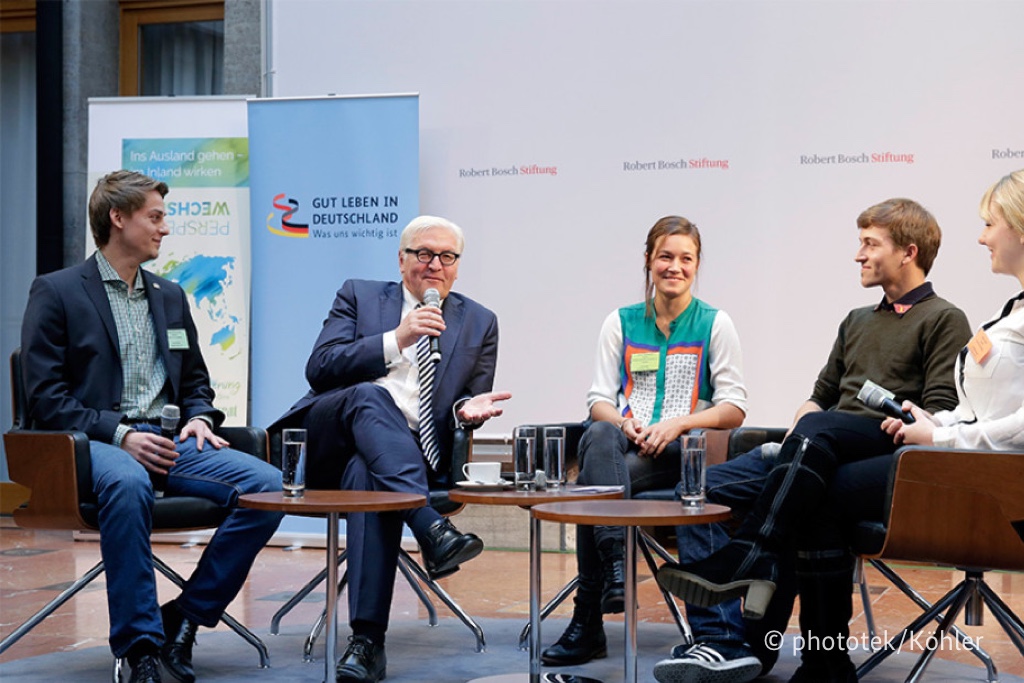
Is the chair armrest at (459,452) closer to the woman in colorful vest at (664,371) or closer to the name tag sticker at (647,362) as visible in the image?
the woman in colorful vest at (664,371)

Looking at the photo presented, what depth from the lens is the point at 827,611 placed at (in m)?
3.02

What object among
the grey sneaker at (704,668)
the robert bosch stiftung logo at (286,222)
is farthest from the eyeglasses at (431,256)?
the robert bosch stiftung logo at (286,222)

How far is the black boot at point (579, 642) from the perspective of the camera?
11.6 feet

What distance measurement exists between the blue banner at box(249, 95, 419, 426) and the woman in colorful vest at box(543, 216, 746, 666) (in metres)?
1.88

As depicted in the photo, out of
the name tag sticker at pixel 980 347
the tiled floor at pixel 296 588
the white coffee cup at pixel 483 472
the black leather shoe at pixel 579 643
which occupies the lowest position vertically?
the tiled floor at pixel 296 588

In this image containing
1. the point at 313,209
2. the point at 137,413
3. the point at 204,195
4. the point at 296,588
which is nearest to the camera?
the point at 137,413

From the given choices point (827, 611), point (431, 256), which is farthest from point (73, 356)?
point (827, 611)

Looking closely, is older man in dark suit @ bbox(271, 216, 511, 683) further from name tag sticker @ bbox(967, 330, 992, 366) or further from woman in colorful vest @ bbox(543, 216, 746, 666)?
name tag sticker @ bbox(967, 330, 992, 366)

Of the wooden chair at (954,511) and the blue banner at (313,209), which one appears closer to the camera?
the wooden chair at (954,511)

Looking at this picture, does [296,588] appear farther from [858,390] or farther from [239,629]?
[858,390]

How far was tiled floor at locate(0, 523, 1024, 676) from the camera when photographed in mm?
3936

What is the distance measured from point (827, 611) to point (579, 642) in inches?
32.1

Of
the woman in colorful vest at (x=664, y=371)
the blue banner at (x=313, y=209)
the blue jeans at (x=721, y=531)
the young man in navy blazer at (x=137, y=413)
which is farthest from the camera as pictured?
the blue banner at (x=313, y=209)

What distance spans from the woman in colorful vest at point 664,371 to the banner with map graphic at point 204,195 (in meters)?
2.43
